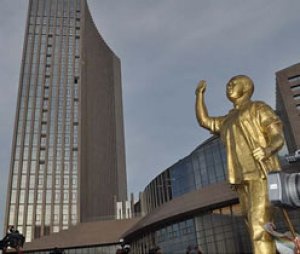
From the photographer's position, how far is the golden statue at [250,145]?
6.03m

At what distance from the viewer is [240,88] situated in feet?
23.8

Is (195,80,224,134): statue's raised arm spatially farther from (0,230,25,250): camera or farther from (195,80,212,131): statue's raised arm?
(0,230,25,250): camera

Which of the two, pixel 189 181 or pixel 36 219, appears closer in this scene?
pixel 189 181

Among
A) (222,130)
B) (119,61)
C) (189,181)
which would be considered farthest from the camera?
(119,61)

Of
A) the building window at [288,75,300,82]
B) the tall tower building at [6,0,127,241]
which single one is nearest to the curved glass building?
the building window at [288,75,300,82]

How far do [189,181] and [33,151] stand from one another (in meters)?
29.7

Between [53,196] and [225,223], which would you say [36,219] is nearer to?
[53,196]

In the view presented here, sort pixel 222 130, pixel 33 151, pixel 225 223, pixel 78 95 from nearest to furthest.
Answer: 1. pixel 222 130
2. pixel 225 223
3. pixel 33 151
4. pixel 78 95

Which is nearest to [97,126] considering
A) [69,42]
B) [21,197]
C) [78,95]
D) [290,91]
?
[78,95]

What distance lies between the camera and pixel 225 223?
795 inches

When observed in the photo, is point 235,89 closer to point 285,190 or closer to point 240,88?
point 240,88

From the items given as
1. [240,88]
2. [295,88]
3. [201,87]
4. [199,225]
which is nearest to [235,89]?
[240,88]

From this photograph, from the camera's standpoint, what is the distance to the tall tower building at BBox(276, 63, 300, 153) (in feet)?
125

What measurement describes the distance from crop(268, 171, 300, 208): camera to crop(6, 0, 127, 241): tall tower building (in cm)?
4562
